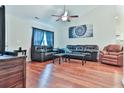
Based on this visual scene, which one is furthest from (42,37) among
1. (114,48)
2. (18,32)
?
(114,48)

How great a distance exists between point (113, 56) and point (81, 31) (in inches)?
116

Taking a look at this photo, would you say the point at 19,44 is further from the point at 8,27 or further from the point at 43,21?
the point at 43,21

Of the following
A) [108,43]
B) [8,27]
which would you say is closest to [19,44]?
[8,27]

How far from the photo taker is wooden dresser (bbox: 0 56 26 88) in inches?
66.9

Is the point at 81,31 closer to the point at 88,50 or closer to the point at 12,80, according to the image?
the point at 88,50

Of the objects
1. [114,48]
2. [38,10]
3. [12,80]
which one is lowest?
[12,80]

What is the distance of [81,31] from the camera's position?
304 inches

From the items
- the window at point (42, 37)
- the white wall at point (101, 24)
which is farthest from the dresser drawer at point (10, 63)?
the white wall at point (101, 24)

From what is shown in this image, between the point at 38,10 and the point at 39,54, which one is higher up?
the point at 38,10

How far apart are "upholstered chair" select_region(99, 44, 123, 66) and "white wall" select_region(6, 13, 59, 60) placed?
12.3 ft

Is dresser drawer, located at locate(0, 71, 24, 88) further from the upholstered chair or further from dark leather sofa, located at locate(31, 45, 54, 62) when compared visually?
the upholstered chair

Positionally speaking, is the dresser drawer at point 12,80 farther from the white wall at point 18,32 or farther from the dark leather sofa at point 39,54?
the dark leather sofa at point 39,54

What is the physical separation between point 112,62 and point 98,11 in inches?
126

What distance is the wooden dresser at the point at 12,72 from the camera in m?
1.70
